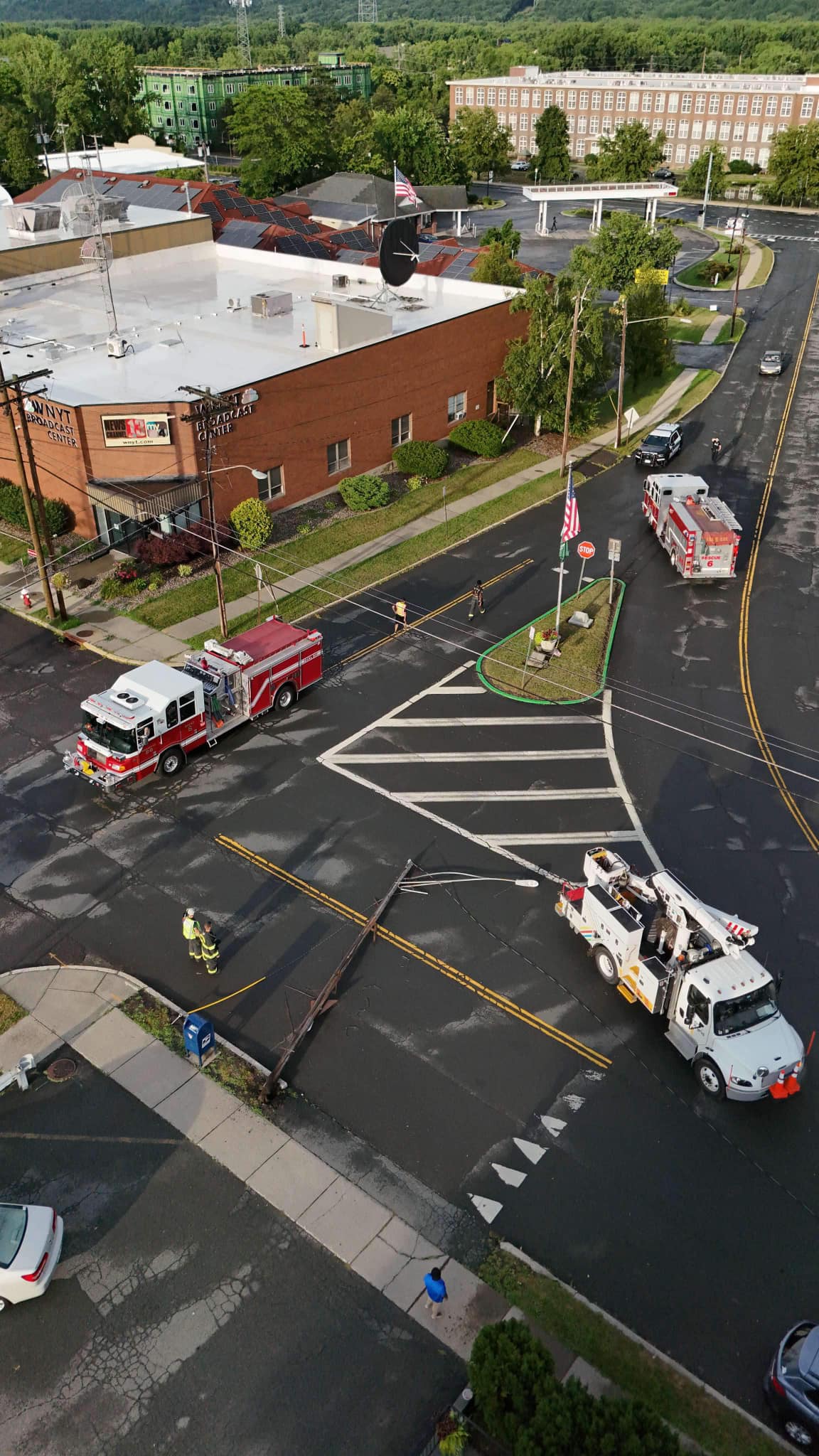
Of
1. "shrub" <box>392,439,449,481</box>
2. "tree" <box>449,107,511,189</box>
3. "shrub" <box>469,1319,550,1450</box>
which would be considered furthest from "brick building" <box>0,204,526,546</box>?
"tree" <box>449,107,511,189</box>

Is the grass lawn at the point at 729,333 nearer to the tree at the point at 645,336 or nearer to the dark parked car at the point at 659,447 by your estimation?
the tree at the point at 645,336

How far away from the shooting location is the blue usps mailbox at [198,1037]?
2033 cm

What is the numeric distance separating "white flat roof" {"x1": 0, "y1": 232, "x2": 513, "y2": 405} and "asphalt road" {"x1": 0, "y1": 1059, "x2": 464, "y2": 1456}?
3051cm

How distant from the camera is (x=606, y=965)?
73.3 feet

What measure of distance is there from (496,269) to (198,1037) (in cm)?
4942

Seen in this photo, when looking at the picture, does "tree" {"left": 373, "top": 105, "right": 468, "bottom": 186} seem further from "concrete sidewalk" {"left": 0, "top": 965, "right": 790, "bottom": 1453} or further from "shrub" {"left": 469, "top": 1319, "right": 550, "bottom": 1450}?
"shrub" {"left": 469, "top": 1319, "right": 550, "bottom": 1450}

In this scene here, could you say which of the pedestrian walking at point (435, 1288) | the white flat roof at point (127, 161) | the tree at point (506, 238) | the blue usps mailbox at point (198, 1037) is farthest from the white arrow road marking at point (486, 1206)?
the white flat roof at point (127, 161)

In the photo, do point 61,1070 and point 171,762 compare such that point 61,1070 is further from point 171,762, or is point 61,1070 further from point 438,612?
point 438,612

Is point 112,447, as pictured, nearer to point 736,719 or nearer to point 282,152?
point 736,719

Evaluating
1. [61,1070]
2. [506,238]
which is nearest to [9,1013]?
[61,1070]

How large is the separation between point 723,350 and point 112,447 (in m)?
49.4

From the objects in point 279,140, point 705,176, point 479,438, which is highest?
point 279,140

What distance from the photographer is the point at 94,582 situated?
132ft

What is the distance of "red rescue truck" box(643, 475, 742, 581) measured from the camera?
40062mm
